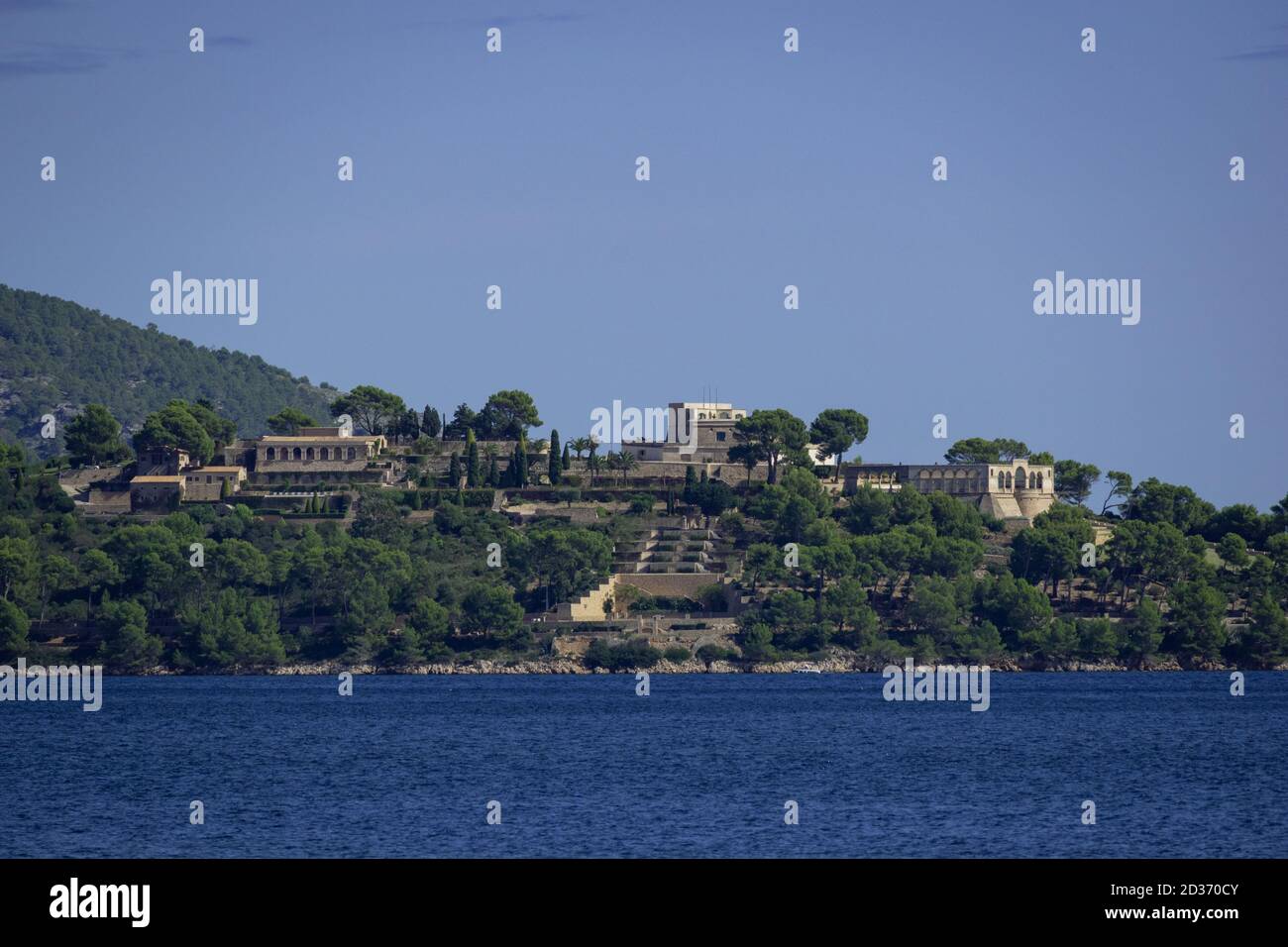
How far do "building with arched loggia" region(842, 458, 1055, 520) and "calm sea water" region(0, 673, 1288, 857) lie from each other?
1946 inches

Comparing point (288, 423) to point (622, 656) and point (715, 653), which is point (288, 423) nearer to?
point (622, 656)

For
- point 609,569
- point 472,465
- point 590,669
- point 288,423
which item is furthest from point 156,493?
point 590,669

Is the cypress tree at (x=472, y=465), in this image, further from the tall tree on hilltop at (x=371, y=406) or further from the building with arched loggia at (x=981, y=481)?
the building with arched loggia at (x=981, y=481)

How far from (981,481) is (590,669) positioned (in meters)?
45.2

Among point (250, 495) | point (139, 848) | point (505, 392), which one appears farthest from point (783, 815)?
point (505, 392)

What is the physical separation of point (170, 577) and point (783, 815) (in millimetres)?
80665

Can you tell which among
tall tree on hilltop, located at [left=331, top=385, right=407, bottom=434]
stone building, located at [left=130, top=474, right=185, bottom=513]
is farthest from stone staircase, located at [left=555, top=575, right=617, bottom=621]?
tall tree on hilltop, located at [left=331, top=385, right=407, bottom=434]

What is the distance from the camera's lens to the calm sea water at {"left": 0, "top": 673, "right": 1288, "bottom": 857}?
42.1 metres

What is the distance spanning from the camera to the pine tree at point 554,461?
477ft

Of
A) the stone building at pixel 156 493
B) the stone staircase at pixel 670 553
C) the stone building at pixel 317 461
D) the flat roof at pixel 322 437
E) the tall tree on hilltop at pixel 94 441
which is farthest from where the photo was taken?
the tall tree on hilltop at pixel 94 441

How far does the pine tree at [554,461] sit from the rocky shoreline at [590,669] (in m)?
29.3

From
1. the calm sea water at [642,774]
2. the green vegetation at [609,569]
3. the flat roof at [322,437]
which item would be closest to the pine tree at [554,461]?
the green vegetation at [609,569]
